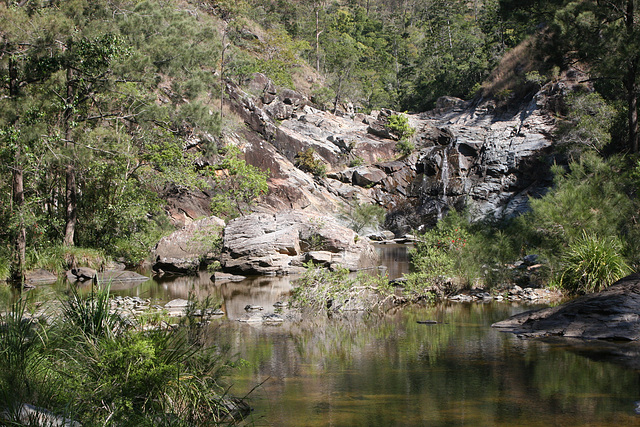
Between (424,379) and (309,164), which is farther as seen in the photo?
(309,164)

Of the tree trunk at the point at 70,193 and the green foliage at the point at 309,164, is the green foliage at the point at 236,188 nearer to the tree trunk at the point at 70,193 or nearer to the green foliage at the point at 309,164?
the tree trunk at the point at 70,193

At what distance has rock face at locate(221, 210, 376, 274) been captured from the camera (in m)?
20.4

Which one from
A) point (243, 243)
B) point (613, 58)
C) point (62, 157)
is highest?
point (613, 58)

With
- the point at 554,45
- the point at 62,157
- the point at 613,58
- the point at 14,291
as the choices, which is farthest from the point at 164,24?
the point at 613,58

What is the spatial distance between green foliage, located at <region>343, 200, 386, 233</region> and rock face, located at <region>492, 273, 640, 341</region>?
1025 inches

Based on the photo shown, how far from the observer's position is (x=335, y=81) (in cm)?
6159

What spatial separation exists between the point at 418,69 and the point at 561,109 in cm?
3623

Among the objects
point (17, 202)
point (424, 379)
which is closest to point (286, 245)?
point (17, 202)

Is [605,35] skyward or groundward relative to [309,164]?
groundward

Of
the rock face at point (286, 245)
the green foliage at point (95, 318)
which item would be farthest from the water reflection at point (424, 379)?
the rock face at point (286, 245)

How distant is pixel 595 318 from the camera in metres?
9.56

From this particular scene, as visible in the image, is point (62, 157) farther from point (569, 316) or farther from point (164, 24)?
point (569, 316)

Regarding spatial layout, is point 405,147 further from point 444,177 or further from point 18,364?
point 18,364

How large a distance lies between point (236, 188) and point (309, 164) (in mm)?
13491
